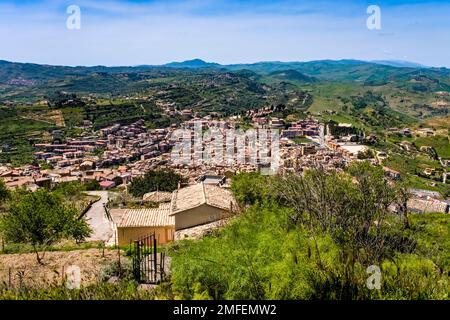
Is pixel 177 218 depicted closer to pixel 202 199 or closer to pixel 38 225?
pixel 202 199

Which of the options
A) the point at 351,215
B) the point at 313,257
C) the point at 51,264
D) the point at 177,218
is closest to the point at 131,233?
the point at 177,218

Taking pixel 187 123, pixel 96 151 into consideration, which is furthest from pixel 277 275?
pixel 187 123

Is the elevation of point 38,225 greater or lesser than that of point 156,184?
greater

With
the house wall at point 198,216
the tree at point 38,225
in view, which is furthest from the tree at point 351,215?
the tree at point 38,225

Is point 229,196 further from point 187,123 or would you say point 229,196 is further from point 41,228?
point 187,123

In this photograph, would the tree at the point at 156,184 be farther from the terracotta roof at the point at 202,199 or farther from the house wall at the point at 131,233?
the house wall at the point at 131,233

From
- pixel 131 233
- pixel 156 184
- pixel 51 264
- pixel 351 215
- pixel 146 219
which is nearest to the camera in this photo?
pixel 351 215

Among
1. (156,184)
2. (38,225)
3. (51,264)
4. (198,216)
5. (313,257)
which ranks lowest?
(156,184)
